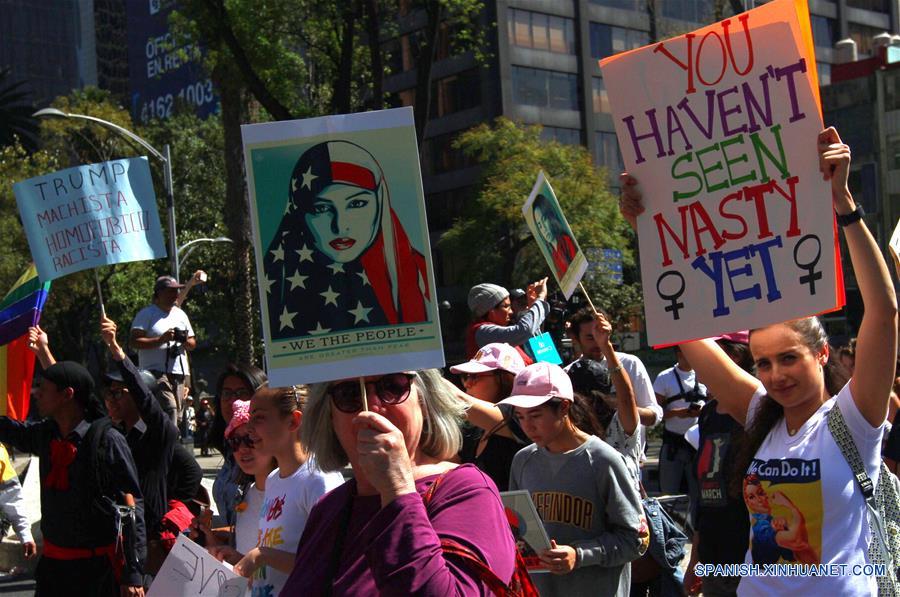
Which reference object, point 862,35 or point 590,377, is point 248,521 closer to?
point 590,377

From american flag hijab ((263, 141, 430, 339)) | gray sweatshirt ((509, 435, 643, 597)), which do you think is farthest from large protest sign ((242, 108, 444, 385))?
gray sweatshirt ((509, 435, 643, 597))

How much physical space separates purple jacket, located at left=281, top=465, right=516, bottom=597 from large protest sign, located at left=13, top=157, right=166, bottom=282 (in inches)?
220

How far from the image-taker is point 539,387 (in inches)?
185

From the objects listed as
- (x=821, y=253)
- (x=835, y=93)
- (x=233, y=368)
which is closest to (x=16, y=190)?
(x=233, y=368)

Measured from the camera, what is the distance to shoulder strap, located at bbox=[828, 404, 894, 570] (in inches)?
128

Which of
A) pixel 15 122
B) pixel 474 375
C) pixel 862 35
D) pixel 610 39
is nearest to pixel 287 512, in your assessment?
pixel 474 375

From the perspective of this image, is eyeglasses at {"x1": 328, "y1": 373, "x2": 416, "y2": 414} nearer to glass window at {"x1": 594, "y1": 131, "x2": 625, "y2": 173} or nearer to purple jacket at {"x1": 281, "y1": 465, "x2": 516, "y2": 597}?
purple jacket at {"x1": 281, "y1": 465, "x2": 516, "y2": 597}

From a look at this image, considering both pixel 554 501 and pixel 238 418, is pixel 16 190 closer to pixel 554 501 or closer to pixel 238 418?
pixel 238 418

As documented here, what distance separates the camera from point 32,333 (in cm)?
721

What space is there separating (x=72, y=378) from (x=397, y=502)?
397cm

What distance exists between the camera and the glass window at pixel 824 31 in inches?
2579

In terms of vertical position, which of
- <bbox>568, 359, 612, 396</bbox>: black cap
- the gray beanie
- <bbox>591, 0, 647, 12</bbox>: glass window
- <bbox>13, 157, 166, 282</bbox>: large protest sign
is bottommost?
<bbox>568, 359, 612, 396</bbox>: black cap

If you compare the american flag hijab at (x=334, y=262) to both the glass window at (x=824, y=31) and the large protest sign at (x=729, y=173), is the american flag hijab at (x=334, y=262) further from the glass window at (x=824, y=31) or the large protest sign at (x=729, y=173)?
the glass window at (x=824, y=31)

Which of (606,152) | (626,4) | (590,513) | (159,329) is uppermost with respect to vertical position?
(626,4)
